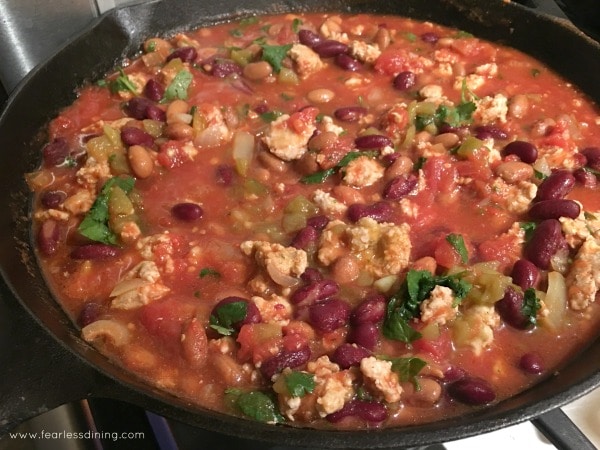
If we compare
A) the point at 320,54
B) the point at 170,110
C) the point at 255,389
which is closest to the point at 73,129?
the point at 170,110

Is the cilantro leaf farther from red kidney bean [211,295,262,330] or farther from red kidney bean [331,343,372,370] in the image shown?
red kidney bean [211,295,262,330]

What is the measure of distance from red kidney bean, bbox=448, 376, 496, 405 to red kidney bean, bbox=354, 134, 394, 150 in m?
1.64

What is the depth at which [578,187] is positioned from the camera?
3777 millimetres

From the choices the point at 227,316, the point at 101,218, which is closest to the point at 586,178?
the point at 227,316

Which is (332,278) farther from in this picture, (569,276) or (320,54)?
(320,54)

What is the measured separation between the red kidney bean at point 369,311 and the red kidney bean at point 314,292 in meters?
0.17

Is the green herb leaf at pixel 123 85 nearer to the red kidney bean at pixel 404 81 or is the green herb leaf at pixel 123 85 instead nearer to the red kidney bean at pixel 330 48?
the red kidney bean at pixel 330 48

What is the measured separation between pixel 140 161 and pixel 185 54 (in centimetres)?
129

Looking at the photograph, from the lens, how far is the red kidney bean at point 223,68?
15.1 ft

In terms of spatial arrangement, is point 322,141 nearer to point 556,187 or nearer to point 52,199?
point 556,187

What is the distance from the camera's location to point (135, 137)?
12.8ft

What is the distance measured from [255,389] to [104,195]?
5.16 ft

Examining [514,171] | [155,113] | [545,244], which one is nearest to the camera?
[545,244]

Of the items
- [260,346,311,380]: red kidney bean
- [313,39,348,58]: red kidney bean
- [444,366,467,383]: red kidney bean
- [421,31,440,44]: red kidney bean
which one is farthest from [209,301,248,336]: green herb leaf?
[421,31,440,44]: red kidney bean
